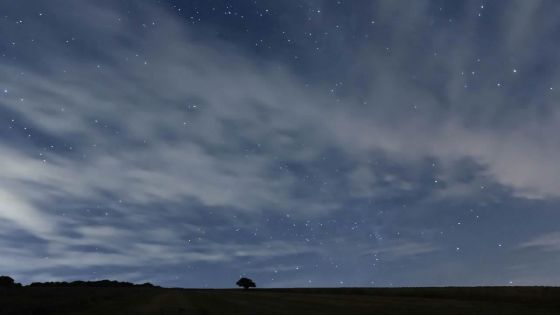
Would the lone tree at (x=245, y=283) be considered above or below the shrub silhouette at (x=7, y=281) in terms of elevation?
below

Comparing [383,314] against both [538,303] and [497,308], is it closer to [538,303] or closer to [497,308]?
[497,308]

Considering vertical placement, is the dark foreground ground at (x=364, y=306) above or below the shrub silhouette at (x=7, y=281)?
below

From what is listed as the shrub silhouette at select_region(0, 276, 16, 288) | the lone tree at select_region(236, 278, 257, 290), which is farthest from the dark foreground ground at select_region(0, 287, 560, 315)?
the shrub silhouette at select_region(0, 276, 16, 288)

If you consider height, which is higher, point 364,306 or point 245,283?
point 245,283

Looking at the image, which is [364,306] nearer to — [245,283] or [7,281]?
[245,283]

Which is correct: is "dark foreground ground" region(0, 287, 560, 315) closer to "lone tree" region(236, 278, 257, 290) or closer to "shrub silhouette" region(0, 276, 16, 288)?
"lone tree" region(236, 278, 257, 290)

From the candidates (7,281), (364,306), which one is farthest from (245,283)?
(364,306)

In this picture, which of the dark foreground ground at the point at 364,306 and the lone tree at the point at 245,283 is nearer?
the dark foreground ground at the point at 364,306

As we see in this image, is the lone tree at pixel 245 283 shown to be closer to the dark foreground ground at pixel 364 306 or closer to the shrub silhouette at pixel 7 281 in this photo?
the shrub silhouette at pixel 7 281

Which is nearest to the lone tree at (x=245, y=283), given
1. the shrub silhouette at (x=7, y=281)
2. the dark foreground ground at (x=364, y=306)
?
the shrub silhouette at (x=7, y=281)

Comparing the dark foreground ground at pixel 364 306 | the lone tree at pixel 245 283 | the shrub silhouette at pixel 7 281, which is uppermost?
the shrub silhouette at pixel 7 281

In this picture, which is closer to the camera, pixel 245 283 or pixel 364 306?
pixel 364 306

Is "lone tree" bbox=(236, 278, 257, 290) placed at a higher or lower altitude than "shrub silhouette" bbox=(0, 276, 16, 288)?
lower

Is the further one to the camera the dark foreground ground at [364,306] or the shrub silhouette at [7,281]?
the shrub silhouette at [7,281]
